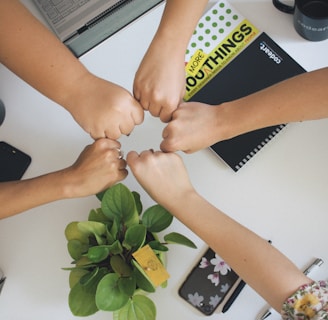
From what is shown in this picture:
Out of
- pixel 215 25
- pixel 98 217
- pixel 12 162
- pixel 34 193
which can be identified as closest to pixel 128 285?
pixel 98 217

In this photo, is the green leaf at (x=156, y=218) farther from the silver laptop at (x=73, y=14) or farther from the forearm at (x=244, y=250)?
the silver laptop at (x=73, y=14)

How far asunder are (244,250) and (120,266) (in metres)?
0.19

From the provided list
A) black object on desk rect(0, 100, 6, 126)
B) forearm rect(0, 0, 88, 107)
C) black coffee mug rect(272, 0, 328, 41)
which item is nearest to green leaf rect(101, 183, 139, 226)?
forearm rect(0, 0, 88, 107)

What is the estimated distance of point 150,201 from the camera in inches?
35.3

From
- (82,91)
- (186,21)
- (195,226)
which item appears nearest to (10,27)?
(82,91)

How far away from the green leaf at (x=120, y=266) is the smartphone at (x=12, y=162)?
0.28 meters

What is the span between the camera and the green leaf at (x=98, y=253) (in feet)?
2.38

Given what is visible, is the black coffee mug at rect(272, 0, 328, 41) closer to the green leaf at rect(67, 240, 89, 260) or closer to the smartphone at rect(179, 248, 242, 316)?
the smartphone at rect(179, 248, 242, 316)

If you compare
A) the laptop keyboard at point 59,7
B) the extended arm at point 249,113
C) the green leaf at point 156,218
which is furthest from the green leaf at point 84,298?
the laptop keyboard at point 59,7

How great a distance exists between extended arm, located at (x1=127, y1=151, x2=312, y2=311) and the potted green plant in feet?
0.13

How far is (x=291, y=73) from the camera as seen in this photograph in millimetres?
893

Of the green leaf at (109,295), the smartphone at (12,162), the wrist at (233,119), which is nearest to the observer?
the green leaf at (109,295)

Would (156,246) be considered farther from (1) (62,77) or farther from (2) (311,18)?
(2) (311,18)

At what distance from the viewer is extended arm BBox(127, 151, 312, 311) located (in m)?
0.76
